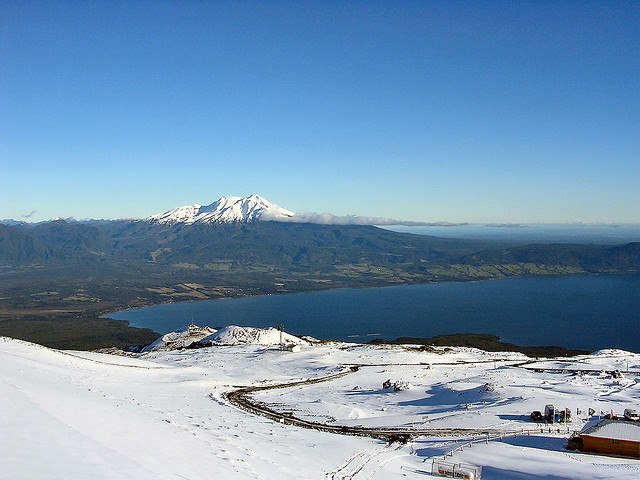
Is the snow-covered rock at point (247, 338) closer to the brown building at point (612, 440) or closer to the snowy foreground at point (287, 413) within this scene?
the snowy foreground at point (287, 413)

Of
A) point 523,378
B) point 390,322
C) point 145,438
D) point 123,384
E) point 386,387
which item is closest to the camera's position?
point 145,438

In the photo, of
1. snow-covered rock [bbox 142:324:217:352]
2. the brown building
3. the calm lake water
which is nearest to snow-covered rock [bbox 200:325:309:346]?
snow-covered rock [bbox 142:324:217:352]

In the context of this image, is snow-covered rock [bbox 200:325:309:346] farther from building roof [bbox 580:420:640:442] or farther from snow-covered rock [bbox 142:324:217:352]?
building roof [bbox 580:420:640:442]

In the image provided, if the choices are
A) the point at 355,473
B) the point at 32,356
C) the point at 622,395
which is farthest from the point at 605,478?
the point at 32,356

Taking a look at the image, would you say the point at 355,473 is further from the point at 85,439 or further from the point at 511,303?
the point at 511,303

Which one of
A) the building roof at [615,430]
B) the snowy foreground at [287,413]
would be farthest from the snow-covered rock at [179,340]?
the building roof at [615,430]

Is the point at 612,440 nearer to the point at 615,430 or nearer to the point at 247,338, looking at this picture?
the point at 615,430

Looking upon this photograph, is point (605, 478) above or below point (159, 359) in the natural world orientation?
above
